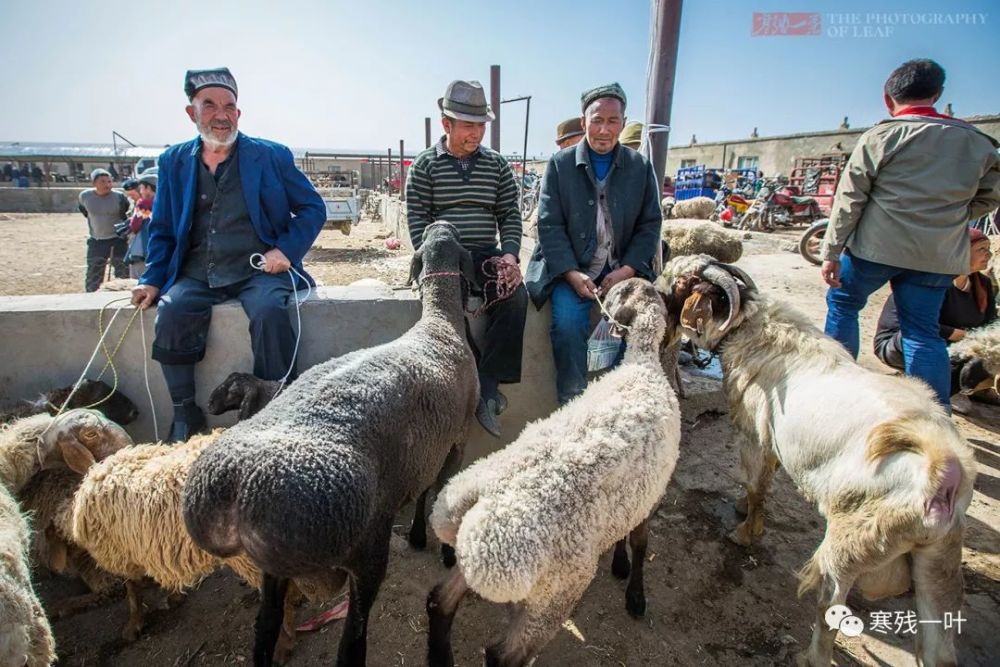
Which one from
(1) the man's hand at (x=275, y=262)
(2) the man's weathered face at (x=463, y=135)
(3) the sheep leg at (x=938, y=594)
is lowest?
(3) the sheep leg at (x=938, y=594)

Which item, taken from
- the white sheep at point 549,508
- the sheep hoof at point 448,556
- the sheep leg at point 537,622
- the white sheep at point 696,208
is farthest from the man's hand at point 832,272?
the white sheep at point 696,208

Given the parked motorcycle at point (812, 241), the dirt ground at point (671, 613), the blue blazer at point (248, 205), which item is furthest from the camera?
the parked motorcycle at point (812, 241)

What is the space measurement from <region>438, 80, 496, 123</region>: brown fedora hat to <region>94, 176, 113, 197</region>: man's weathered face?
26.1 feet

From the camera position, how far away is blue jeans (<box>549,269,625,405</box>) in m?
3.55

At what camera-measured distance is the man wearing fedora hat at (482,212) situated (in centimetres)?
347

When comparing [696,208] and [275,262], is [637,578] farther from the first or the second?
[696,208]

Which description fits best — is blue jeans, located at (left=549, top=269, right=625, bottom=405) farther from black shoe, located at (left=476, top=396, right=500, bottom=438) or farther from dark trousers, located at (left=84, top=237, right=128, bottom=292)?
dark trousers, located at (left=84, top=237, right=128, bottom=292)

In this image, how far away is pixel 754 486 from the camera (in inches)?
122

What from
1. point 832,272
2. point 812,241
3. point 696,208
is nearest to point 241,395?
point 832,272

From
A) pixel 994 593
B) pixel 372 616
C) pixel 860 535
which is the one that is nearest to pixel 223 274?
pixel 372 616

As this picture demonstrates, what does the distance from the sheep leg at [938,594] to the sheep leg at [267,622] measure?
8.57ft

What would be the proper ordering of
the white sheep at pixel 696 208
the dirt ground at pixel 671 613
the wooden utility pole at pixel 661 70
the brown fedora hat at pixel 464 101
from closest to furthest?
the dirt ground at pixel 671 613 < the brown fedora hat at pixel 464 101 < the wooden utility pole at pixel 661 70 < the white sheep at pixel 696 208

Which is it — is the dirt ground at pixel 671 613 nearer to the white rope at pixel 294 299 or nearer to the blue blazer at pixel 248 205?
the white rope at pixel 294 299

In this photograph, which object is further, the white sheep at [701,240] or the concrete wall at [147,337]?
the white sheep at [701,240]
